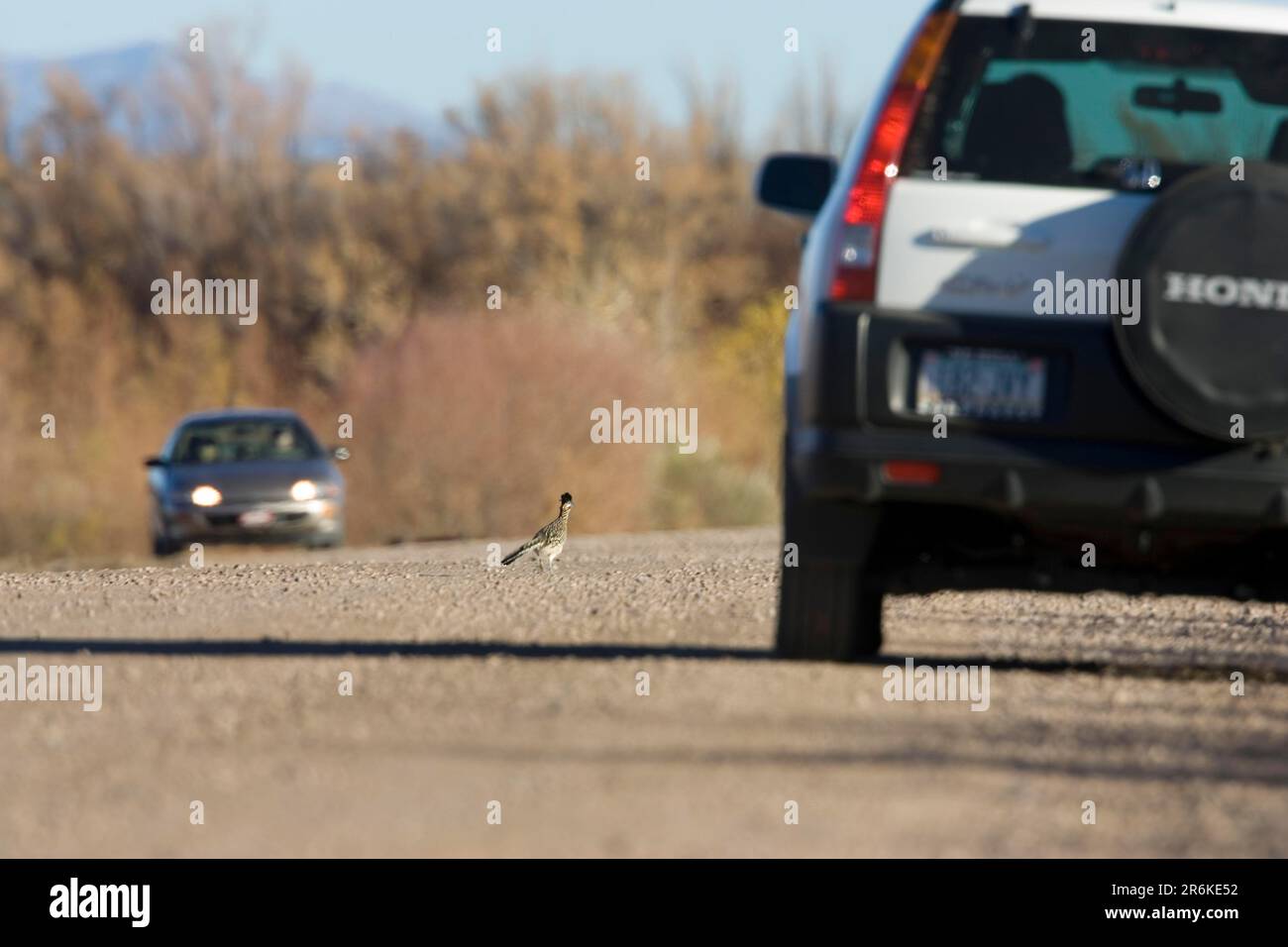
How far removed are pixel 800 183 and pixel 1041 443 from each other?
5.06ft

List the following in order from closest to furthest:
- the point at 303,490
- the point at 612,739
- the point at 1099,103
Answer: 1. the point at 612,739
2. the point at 1099,103
3. the point at 303,490

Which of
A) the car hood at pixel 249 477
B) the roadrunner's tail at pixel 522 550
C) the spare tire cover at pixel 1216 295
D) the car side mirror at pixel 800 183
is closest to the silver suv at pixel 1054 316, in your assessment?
the spare tire cover at pixel 1216 295

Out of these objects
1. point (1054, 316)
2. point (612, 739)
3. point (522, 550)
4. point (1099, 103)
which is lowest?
point (522, 550)

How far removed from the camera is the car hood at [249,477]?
893 inches

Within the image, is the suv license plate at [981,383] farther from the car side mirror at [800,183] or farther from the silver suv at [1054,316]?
the car side mirror at [800,183]

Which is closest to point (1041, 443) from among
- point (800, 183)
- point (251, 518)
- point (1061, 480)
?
point (1061, 480)

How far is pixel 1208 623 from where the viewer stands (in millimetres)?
12625

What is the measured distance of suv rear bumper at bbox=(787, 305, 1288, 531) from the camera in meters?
7.63

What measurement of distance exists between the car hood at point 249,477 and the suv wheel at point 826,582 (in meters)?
14.2

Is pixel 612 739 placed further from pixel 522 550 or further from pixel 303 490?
pixel 303 490

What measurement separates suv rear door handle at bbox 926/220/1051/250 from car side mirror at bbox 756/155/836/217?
1.00m

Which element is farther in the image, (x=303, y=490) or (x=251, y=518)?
(x=303, y=490)

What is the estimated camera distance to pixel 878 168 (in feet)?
25.9
